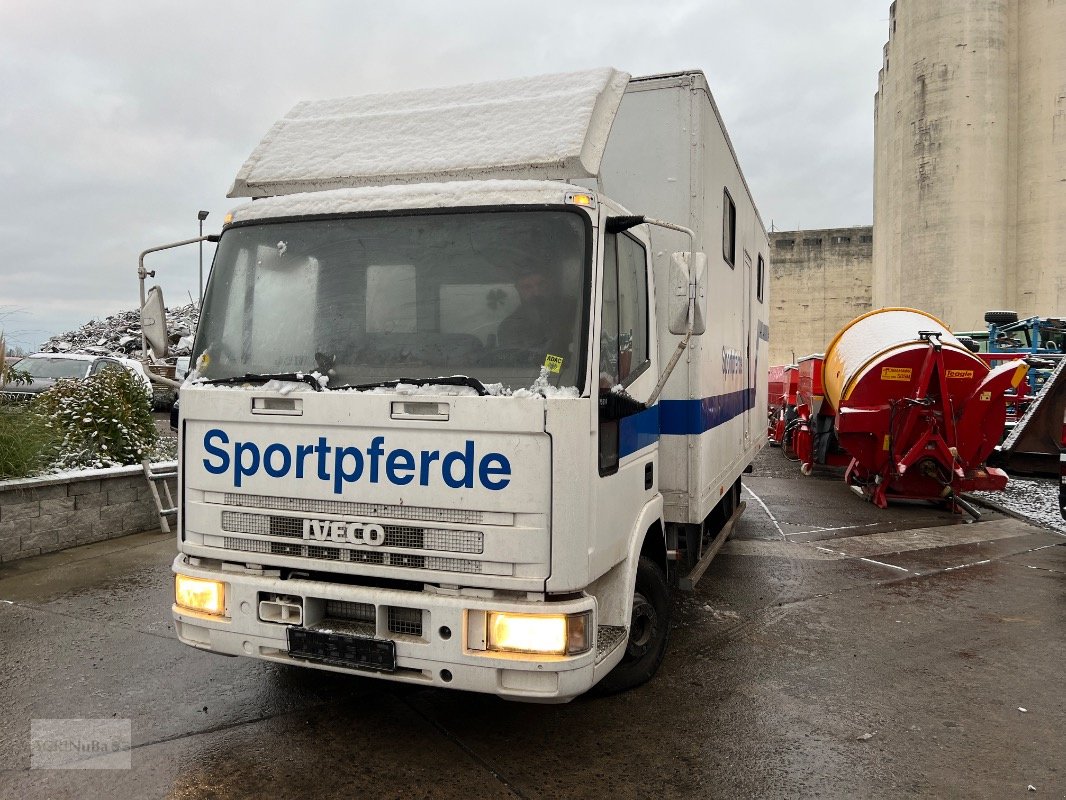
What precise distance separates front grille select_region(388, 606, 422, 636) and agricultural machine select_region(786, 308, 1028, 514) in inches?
328

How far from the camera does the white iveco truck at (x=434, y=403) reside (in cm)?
320

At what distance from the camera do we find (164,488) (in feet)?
27.1

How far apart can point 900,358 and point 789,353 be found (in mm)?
34930

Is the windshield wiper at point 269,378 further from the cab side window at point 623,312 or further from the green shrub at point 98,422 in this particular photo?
the green shrub at point 98,422

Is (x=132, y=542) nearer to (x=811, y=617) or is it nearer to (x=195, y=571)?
(x=195, y=571)

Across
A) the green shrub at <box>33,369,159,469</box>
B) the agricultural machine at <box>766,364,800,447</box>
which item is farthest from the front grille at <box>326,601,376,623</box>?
the agricultural machine at <box>766,364,800,447</box>

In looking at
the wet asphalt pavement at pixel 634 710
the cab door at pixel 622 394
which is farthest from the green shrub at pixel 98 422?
the cab door at pixel 622 394

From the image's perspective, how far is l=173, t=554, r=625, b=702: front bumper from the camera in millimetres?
3193

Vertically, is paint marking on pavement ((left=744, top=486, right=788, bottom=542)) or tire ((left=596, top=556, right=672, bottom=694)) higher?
tire ((left=596, top=556, right=672, bottom=694))

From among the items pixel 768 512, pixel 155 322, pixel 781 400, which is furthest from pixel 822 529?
pixel 781 400

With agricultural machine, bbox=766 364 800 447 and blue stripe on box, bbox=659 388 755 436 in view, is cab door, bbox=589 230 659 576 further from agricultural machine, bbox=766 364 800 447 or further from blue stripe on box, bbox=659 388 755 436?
agricultural machine, bbox=766 364 800 447

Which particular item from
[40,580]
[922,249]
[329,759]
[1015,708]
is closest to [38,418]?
[40,580]

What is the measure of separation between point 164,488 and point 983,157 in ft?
108

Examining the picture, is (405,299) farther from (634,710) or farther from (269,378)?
(634,710)
